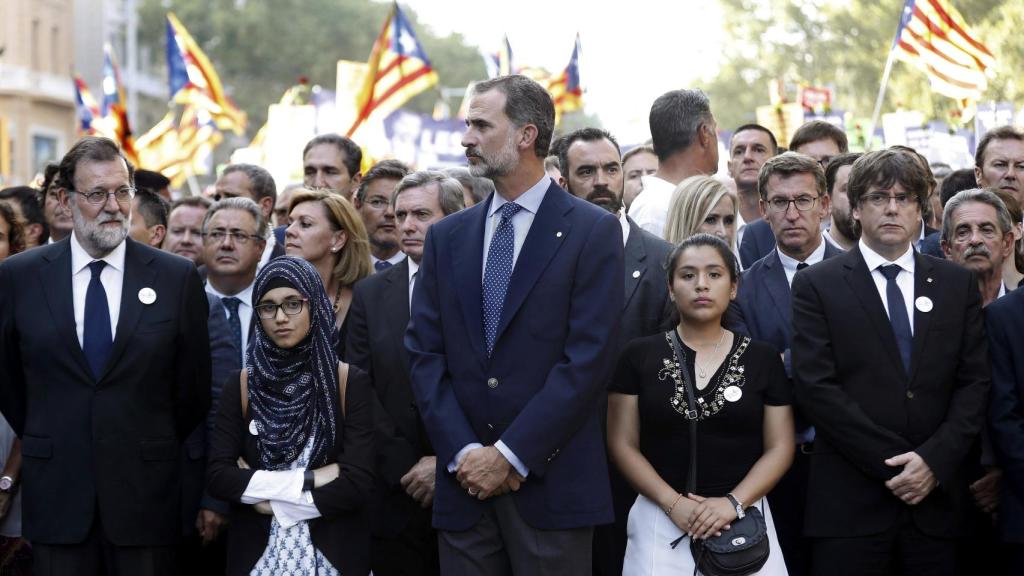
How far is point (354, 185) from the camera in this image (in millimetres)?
9781

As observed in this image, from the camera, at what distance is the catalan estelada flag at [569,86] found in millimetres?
20688

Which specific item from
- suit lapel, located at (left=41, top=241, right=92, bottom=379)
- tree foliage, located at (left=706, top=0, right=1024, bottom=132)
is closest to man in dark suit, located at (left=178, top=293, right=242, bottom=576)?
suit lapel, located at (left=41, top=241, right=92, bottom=379)

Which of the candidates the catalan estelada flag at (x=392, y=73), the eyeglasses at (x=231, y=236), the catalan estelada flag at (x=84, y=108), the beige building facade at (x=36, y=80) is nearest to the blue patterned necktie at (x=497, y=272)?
the eyeglasses at (x=231, y=236)

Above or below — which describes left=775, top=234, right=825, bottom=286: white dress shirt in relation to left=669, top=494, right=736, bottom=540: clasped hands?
above

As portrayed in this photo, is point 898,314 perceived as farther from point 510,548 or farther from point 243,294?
point 243,294

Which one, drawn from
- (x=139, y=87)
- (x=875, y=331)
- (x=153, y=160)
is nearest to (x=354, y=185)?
(x=875, y=331)

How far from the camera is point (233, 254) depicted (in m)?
7.92

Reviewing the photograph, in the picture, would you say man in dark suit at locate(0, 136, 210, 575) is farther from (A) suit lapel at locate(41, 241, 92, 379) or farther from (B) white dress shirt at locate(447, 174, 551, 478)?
(B) white dress shirt at locate(447, 174, 551, 478)

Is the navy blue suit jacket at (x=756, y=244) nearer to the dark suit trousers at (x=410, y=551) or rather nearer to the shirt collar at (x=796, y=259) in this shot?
the shirt collar at (x=796, y=259)

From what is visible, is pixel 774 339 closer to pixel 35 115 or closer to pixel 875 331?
pixel 875 331

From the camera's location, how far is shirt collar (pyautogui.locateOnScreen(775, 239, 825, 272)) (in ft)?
23.9

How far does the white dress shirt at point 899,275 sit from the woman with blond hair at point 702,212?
974 mm

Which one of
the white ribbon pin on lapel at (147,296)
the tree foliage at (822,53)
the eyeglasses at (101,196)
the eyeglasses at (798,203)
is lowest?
the white ribbon pin on lapel at (147,296)

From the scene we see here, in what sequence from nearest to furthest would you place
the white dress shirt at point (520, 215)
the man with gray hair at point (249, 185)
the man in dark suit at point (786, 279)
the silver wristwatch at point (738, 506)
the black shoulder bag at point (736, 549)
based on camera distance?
the white dress shirt at point (520, 215)
the black shoulder bag at point (736, 549)
the silver wristwatch at point (738, 506)
the man in dark suit at point (786, 279)
the man with gray hair at point (249, 185)
